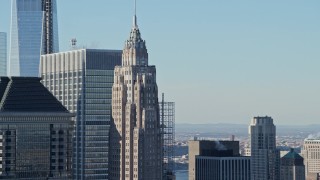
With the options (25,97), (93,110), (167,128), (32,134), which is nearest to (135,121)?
(167,128)

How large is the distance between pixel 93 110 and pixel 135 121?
13477 millimetres

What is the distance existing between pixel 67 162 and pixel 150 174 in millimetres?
21184

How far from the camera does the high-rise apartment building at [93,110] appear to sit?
179 meters

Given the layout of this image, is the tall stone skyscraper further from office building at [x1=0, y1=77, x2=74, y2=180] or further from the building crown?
office building at [x1=0, y1=77, x2=74, y2=180]

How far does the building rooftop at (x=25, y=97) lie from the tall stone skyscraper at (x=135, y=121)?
827 inches

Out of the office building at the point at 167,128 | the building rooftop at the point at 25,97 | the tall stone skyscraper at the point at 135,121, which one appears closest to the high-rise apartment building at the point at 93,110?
the tall stone skyscraper at the point at 135,121

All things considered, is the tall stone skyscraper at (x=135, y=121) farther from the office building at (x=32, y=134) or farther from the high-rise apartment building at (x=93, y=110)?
the office building at (x=32, y=134)

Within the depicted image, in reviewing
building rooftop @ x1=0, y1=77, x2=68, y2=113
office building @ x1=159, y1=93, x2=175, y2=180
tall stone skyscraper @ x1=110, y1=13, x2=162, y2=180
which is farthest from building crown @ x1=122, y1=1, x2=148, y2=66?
building rooftop @ x1=0, y1=77, x2=68, y2=113

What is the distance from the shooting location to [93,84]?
→ 182750 mm

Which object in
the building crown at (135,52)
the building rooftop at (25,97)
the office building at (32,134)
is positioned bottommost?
the office building at (32,134)

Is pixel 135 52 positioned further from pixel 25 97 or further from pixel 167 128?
pixel 25 97

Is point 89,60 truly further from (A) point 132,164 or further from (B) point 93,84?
(A) point 132,164

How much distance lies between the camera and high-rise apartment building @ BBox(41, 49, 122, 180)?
588 feet

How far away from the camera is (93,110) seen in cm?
18150
